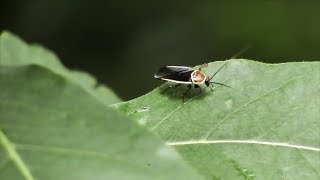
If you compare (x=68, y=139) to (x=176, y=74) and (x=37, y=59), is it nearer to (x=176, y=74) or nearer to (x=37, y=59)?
(x=176, y=74)

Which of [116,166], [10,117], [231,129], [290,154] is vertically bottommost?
[116,166]

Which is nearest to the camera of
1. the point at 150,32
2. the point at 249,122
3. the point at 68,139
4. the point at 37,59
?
the point at 68,139

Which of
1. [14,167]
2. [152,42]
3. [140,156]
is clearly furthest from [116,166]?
[152,42]

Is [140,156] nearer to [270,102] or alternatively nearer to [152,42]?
[270,102]

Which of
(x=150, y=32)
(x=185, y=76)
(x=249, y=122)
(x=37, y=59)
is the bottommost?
(x=249, y=122)

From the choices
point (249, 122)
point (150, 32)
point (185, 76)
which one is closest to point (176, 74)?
point (185, 76)

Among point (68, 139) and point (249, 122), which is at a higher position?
point (249, 122)

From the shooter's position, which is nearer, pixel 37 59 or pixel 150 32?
pixel 37 59
